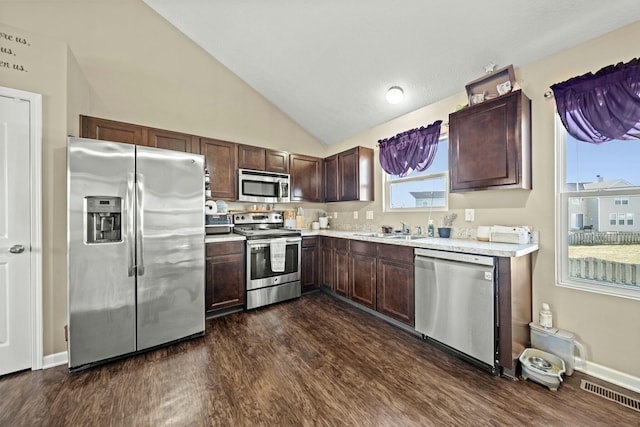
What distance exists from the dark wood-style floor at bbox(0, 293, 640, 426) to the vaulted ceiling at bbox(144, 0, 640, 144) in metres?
2.67

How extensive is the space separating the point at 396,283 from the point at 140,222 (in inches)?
99.7

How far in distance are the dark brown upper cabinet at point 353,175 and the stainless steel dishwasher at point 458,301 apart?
155 centimetres

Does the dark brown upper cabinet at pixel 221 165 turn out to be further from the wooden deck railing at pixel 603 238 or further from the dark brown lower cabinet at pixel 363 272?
the wooden deck railing at pixel 603 238

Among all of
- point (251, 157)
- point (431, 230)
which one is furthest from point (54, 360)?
point (431, 230)

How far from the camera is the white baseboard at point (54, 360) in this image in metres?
2.06

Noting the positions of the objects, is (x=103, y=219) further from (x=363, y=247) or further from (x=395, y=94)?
(x=395, y=94)

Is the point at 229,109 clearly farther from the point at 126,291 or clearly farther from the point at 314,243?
the point at 126,291

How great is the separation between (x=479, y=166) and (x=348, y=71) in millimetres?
1839

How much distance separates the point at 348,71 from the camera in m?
3.04

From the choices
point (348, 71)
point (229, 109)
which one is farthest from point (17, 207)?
point (348, 71)

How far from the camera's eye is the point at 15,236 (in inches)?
78.5

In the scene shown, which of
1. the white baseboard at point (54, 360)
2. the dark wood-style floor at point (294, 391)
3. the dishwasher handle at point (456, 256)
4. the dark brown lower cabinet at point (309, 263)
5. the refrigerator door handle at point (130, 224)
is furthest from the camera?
the dark brown lower cabinet at point (309, 263)

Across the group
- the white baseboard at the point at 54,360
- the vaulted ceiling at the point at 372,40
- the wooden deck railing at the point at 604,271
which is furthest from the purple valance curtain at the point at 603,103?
the white baseboard at the point at 54,360

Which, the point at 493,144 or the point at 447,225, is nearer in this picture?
the point at 493,144
